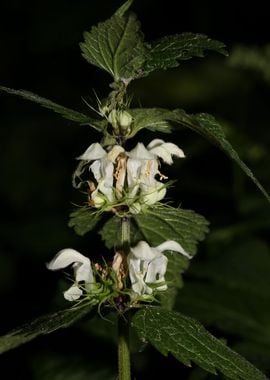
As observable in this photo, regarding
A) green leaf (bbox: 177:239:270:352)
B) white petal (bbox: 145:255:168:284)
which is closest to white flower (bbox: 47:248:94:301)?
white petal (bbox: 145:255:168:284)

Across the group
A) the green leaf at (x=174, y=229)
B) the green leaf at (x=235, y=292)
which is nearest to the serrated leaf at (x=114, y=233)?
the green leaf at (x=174, y=229)

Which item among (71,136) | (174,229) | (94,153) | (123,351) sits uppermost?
(71,136)

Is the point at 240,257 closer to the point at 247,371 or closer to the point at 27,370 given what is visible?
the point at 27,370

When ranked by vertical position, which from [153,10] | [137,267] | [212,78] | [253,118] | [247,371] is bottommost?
[247,371]

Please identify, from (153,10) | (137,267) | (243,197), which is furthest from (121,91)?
(153,10)

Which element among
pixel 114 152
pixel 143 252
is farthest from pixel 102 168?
pixel 143 252

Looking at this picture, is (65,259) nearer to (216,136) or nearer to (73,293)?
(73,293)

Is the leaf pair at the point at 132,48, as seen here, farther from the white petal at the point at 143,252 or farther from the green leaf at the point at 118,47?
the white petal at the point at 143,252
